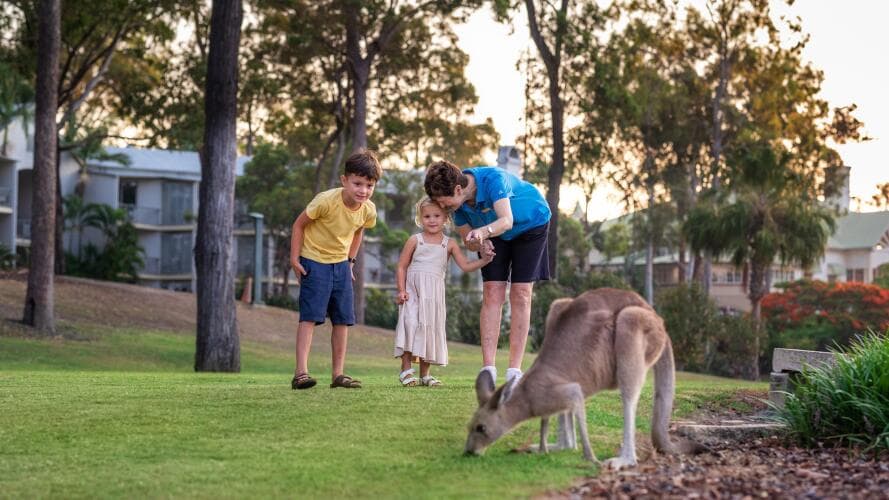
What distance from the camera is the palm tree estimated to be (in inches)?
1535

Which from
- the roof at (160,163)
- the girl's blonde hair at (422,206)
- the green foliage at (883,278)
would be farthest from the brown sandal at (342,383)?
the roof at (160,163)

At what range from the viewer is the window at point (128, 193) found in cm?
6119

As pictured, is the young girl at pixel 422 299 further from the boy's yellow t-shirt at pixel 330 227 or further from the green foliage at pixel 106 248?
the green foliage at pixel 106 248

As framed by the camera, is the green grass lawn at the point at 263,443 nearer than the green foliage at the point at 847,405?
Yes

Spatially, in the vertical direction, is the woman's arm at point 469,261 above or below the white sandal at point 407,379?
above

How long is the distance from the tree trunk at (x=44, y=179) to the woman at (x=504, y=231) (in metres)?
19.0

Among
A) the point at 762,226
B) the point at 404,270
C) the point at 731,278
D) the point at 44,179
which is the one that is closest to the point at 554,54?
the point at 762,226

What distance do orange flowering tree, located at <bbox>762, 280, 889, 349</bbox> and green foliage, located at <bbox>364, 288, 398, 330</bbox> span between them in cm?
1506

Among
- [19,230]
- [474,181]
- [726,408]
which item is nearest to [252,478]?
[474,181]

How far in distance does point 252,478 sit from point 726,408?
6547mm

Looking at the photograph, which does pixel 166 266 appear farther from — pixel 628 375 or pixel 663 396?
pixel 628 375

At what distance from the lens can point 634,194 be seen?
59.3 m

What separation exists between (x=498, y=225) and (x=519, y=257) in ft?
2.57

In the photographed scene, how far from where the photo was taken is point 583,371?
7188 mm
